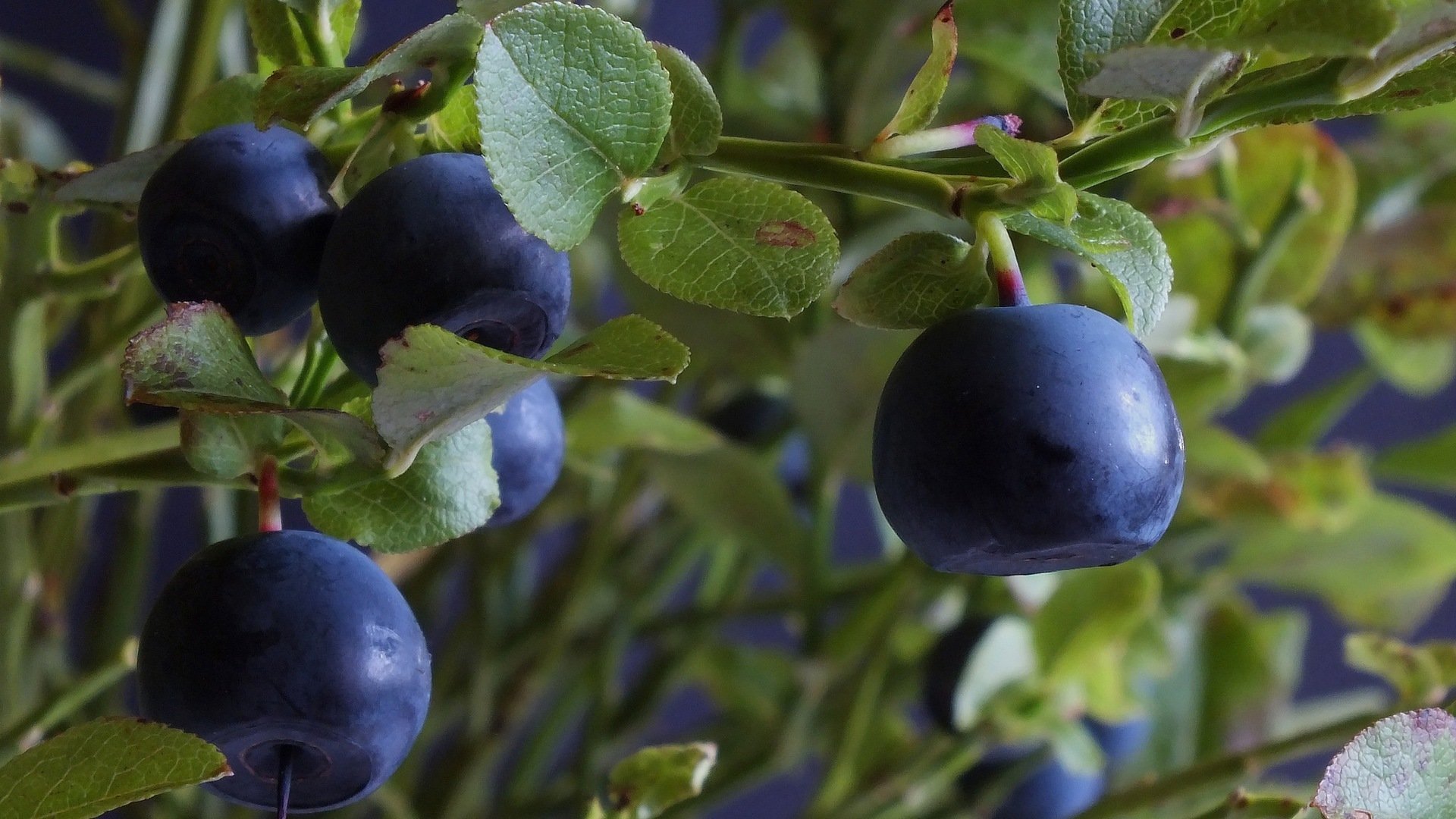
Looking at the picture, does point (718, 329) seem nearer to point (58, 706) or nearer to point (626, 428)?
point (626, 428)

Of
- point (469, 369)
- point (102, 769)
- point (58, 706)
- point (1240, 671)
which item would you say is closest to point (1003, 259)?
point (469, 369)

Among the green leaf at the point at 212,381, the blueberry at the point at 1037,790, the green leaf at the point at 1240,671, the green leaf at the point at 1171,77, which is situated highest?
the green leaf at the point at 1171,77

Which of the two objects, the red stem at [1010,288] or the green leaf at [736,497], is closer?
the red stem at [1010,288]

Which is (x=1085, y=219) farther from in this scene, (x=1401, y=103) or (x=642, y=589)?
(x=642, y=589)

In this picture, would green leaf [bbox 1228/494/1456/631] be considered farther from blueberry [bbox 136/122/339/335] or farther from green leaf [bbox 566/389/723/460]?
blueberry [bbox 136/122/339/335]

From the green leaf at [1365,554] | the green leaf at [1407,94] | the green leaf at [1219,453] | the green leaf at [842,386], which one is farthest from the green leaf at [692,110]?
the green leaf at [1365,554]

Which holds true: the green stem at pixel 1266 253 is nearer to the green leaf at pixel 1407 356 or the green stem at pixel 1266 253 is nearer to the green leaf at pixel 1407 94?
the green leaf at pixel 1407 356

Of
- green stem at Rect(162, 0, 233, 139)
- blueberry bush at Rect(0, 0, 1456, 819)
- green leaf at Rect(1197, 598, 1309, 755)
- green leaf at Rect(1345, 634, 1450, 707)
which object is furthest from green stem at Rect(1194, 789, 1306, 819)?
green leaf at Rect(1197, 598, 1309, 755)
